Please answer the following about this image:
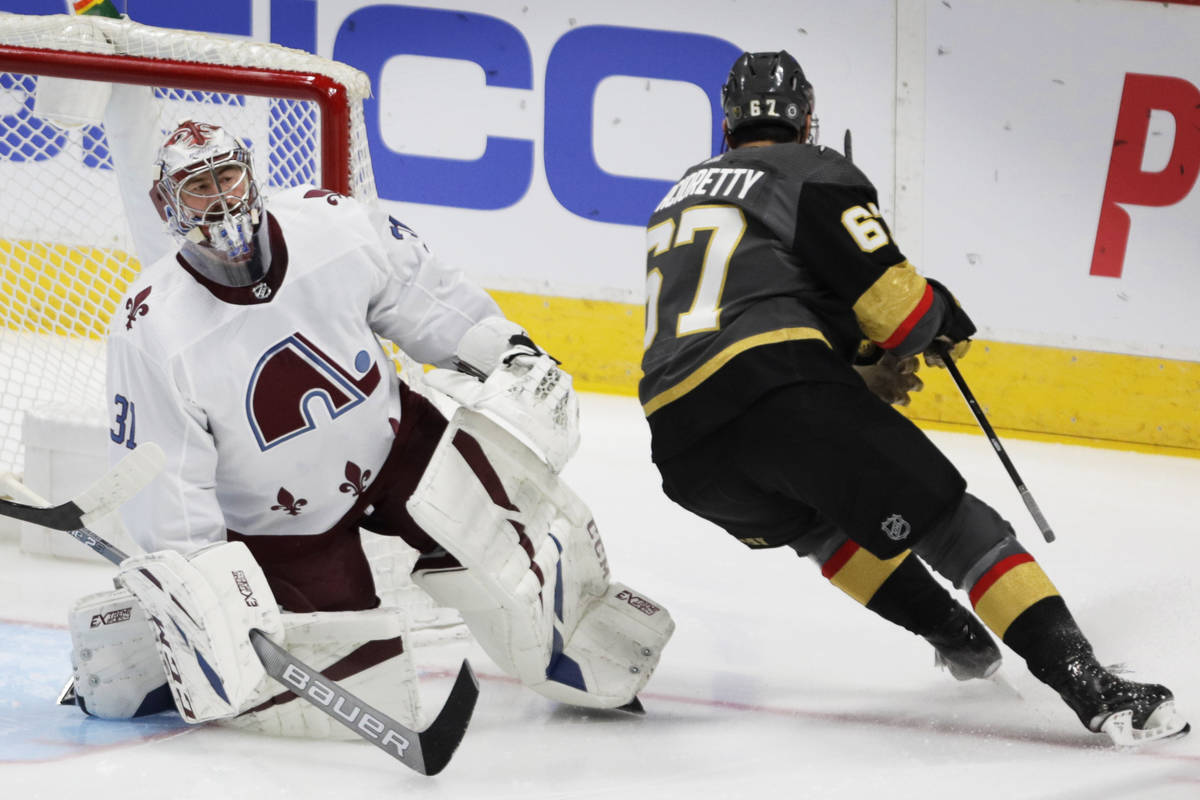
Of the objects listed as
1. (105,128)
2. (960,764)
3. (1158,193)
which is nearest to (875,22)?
(1158,193)

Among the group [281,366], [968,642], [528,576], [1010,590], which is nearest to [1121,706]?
[1010,590]

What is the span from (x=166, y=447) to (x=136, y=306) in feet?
0.72

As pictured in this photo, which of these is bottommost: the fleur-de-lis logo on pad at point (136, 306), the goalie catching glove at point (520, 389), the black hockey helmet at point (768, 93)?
the goalie catching glove at point (520, 389)

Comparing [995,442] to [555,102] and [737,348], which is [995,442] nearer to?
[737,348]

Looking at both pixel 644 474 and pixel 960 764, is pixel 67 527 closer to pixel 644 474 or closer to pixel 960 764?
pixel 960 764

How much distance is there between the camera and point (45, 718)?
241 centimetres

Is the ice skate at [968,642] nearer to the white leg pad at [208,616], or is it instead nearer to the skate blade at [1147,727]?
the skate blade at [1147,727]

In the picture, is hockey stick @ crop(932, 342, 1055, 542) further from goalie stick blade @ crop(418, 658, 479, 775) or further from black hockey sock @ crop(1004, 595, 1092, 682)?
goalie stick blade @ crop(418, 658, 479, 775)

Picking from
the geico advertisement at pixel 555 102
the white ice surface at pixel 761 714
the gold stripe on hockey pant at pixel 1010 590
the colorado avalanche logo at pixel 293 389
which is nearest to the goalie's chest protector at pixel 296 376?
the colorado avalanche logo at pixel 293 389

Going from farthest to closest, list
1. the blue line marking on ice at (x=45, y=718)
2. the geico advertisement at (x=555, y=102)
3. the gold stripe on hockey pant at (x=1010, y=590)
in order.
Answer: the geico advertisement at (x=555, y=102), the blue line marking on ice at (x=45, y=718), the gold stripe on hockey pant at (x=1010, y=590)

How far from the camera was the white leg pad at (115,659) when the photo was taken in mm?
2371

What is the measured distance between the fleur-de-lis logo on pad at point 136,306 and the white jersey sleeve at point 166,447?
0.03 meters

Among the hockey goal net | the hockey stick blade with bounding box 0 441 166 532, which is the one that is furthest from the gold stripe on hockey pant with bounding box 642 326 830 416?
the hockey goal net

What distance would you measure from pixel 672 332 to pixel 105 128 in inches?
58.1
